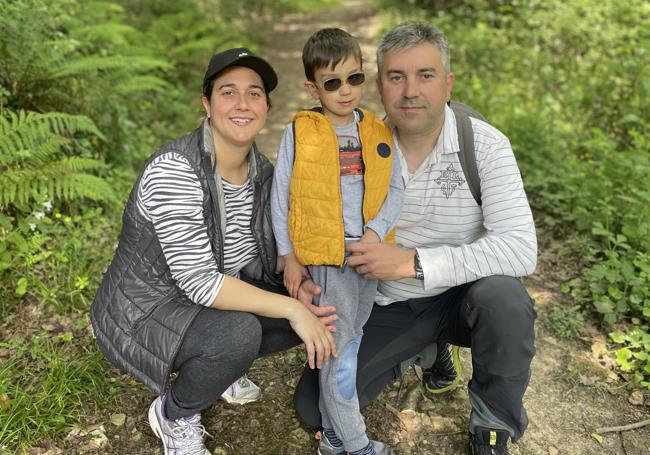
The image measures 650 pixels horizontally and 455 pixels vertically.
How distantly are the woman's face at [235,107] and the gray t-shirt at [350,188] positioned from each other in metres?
0.19

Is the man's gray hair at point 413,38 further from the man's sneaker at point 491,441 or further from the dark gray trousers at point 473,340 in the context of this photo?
the man's sneaker at point 491,441

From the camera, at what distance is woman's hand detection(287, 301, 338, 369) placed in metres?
2.36

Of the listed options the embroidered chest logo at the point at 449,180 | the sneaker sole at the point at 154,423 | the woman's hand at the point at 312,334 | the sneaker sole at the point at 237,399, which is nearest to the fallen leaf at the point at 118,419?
the sneaker sole at the point at 154,423

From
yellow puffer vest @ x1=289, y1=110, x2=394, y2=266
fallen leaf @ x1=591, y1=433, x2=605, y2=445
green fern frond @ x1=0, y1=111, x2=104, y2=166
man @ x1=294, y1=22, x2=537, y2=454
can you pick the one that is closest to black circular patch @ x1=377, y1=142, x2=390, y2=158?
yellow puffer vest @ x1=289, y1=110, x2=394, y2=266

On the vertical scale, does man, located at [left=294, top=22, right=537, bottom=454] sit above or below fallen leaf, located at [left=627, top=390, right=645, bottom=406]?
above

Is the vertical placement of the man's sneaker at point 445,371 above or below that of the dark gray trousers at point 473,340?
below

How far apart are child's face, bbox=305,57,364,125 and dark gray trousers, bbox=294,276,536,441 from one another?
105 cm

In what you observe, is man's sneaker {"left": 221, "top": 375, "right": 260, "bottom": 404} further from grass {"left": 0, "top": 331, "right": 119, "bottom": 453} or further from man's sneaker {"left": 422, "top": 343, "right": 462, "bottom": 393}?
man's sneaker {"left": 422, "top": 343, "right": 462, "bottom": 393}

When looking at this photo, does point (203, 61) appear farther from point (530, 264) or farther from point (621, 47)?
point (530, 264)

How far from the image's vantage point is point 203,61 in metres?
8.23

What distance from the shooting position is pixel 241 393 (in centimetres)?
299

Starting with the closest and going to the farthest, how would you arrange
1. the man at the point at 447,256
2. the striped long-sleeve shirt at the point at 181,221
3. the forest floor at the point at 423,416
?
the striped long-sleeve shirt at the point at 181,221
the man at the point at 447,256
the forest floor at the point at 423,416

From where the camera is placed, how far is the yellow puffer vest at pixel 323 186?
243cm

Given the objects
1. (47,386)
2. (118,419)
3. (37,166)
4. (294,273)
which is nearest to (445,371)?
(294,273)
